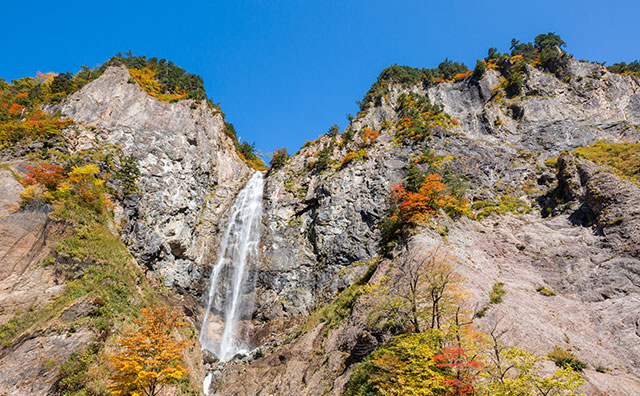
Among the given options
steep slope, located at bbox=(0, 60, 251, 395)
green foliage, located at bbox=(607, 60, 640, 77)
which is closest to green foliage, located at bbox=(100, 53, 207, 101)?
steep slope, located at bbox=(0, 60, 251, 395)

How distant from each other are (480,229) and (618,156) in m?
19.8

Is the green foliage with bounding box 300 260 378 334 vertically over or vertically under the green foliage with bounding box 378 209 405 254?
under

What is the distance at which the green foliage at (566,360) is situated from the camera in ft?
44.6

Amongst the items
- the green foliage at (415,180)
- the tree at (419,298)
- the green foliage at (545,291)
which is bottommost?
the tree at (419,298)

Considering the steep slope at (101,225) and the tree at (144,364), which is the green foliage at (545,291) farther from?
the steep slope at (101,225)

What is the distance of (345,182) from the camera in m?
40.3

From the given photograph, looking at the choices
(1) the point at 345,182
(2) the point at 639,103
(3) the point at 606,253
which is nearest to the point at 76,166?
(1) the point at 345,182

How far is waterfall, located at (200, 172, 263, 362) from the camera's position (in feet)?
103

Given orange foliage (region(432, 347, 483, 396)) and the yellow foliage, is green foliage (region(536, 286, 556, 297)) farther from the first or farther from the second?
the yellow foliage

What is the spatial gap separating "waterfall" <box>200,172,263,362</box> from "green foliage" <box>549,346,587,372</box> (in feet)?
88.2

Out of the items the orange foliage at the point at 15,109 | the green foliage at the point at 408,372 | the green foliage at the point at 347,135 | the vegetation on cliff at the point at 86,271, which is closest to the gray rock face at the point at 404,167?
the green foliage at the point at 347,135

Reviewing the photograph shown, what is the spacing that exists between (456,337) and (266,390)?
16979mm

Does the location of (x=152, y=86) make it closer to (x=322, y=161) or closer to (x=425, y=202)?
(x=322, y=161)

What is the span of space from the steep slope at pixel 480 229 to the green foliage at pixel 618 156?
3.19 m
